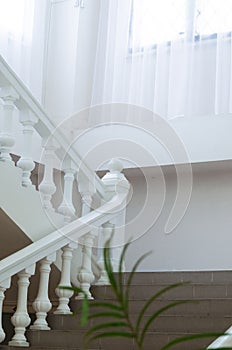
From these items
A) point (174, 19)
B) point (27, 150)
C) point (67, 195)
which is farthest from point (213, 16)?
point (27, 150)

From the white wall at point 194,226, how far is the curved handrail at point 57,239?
35.3 inches

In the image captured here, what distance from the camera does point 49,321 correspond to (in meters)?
3.45

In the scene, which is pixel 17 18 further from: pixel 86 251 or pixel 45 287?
pixel 45 287

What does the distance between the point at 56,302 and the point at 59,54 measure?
2.06 meters

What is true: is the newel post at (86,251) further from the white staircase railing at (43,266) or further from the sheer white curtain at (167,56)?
the sheer white curtain at (167,56)

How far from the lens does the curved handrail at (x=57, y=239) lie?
3.06m

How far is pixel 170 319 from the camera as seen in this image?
124 inches

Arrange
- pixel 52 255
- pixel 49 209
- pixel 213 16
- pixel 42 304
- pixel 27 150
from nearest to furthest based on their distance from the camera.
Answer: pixel 42 304 < pixel 52 255 < pixel 27 150 < pixel 49 209 < pixel 213 16

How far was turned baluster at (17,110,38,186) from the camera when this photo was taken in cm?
345

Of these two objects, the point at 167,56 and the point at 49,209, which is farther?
the point at 167,56

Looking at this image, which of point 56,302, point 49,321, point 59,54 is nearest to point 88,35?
point 59,54

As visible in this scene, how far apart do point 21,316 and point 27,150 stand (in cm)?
90

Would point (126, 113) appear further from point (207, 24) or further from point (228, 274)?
point (228, 274)

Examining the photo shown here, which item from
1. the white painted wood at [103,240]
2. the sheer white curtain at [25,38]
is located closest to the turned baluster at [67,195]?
the white painted wood at [103,240]
